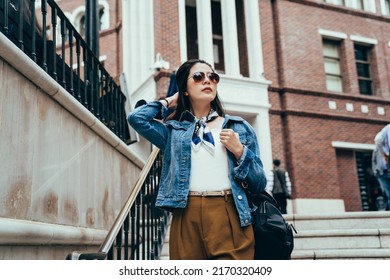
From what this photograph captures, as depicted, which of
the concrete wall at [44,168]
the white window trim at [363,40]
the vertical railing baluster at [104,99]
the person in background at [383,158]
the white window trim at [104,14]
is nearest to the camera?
the concrete wall at [44,168]

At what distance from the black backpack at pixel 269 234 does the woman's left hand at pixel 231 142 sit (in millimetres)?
209

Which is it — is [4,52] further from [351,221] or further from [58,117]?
[351,221]

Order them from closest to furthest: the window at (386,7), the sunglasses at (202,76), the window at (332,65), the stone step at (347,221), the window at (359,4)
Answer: the sunglasses at (202,76)
the stone step at (347,221)
the window at (386,7)
the window at (332,65)
the window at (359,4)

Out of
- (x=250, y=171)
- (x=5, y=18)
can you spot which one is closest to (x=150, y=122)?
(x=250, y=171)

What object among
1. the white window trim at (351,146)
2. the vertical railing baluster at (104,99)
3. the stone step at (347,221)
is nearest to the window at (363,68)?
the white window trim at (351,146)

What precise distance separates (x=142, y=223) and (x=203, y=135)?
188 cm

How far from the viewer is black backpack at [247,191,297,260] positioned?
1.93 meters

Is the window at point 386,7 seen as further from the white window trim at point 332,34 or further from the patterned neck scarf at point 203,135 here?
the patterned neck scarf at point 203,135

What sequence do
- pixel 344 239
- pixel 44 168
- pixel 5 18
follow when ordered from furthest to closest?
pixel 344 239
pixel 44 168
pixel 5 18

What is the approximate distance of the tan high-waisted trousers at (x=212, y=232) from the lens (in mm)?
1854

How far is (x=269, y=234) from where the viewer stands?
6.35 ft

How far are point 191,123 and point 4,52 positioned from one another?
46.7 inches

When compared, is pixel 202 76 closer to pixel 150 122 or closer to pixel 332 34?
pixel 150 122

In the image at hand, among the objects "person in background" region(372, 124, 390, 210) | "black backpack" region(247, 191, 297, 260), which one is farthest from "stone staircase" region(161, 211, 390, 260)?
"black backpack" region(247, 191, 297, 260)
